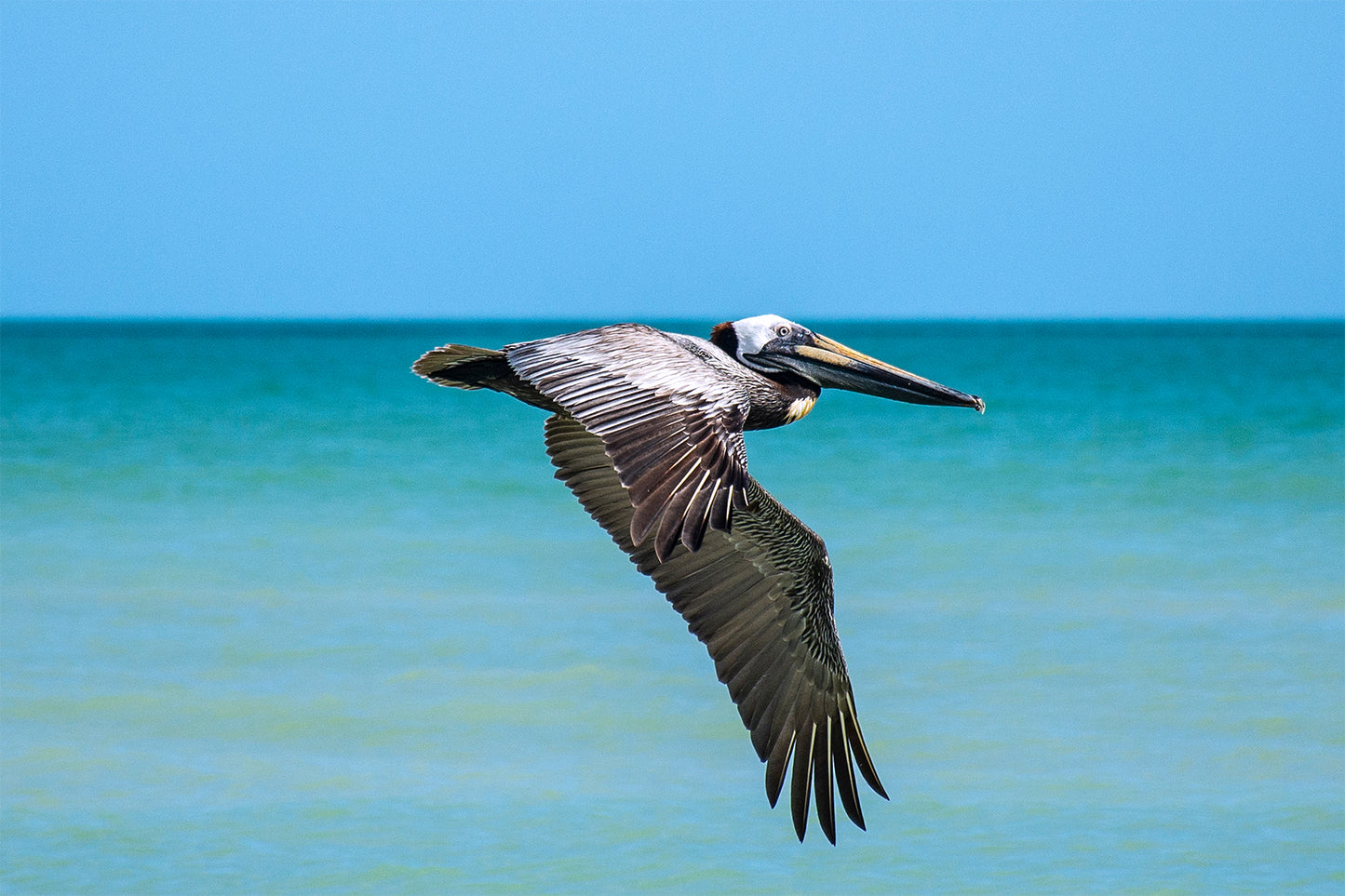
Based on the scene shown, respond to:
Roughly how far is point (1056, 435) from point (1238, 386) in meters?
12.3

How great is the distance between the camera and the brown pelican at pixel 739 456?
422 cm

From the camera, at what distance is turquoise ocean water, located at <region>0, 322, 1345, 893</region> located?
275 inches

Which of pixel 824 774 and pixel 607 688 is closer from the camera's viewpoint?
pixel 824 774

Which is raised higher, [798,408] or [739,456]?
[798,408]

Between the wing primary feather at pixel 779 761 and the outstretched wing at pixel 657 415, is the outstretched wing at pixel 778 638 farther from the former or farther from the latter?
the outstretched wing at pixel 657 415

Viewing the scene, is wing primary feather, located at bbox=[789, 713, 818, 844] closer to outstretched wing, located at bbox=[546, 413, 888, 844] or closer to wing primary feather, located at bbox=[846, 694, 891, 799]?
outstretched wing, located at bbox=[546, 413, 888, 844]

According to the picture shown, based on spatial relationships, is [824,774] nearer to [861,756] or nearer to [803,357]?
[861,756]

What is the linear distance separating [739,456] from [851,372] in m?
1.33

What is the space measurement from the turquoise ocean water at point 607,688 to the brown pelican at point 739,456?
1455 mm

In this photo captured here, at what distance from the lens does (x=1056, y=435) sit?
24234 mm

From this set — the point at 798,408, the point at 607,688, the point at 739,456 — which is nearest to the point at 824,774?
the point at 798,408

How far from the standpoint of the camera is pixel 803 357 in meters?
5.35

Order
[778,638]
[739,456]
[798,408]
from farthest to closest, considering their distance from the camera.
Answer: [778,638]
[798,408]
[739,456]

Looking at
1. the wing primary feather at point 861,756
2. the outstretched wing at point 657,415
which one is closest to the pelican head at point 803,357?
the outstretched wing at point 657,415
